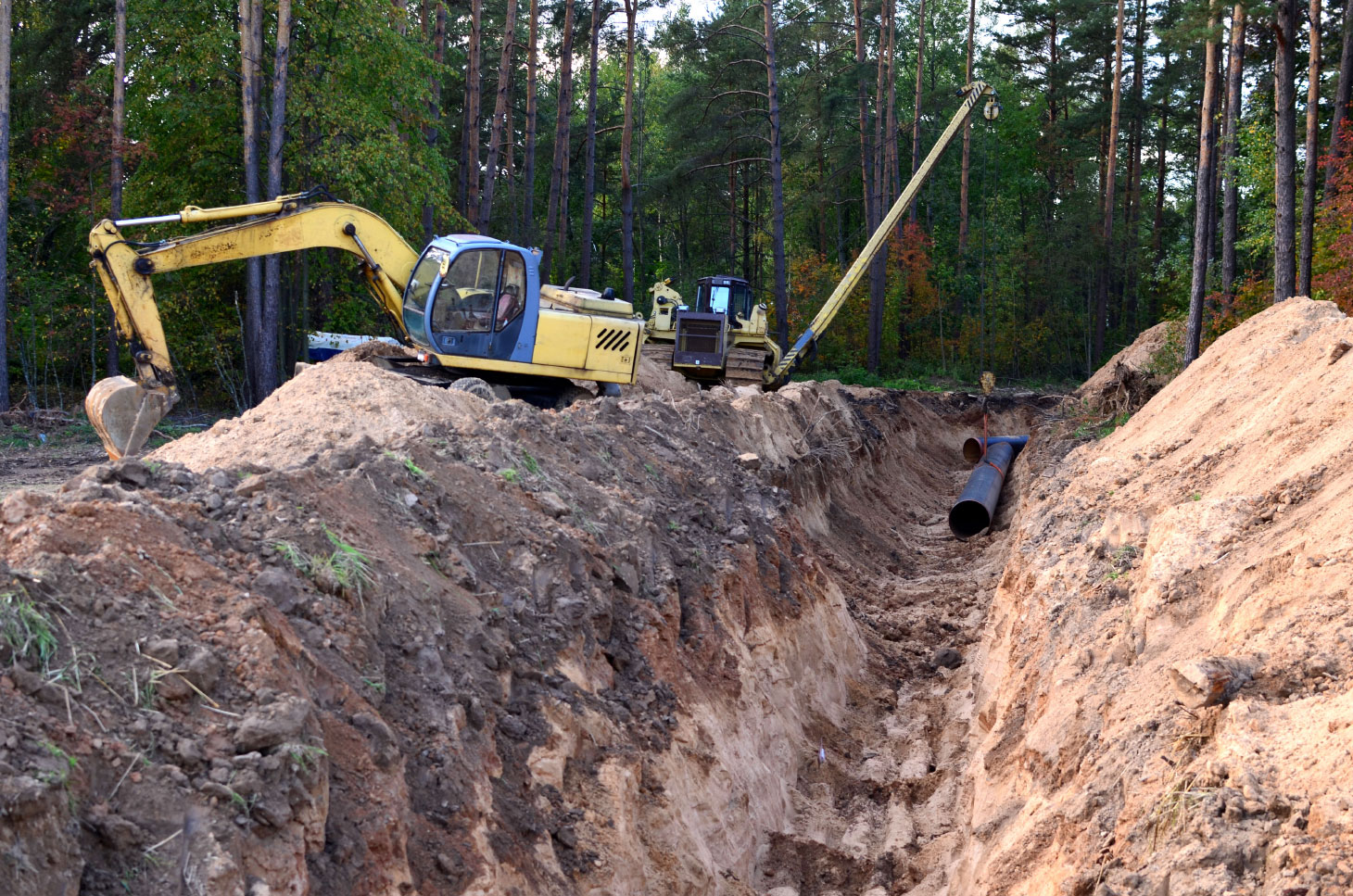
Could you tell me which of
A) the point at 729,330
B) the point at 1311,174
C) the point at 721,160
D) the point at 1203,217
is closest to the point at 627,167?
the point at 721,160

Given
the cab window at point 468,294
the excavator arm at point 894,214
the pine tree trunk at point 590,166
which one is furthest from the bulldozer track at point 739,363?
the cab window at point 468,294

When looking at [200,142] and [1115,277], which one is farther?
[1115,277]

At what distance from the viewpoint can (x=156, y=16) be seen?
2000cm

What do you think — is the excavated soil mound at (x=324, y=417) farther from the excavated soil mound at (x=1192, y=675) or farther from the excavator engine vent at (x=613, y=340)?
the excavated soil mound at (x=1192, y=675)

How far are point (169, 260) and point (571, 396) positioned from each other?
5120 mm

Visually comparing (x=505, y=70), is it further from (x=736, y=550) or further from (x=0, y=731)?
(x=0, y=731)

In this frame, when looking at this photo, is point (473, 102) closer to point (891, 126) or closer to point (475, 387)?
point (891, 126)

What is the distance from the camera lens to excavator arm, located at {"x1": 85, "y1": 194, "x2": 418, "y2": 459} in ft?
35.0

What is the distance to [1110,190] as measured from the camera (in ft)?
118

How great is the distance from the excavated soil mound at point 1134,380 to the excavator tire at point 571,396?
10.1m

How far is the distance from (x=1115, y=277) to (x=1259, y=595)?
125 ft

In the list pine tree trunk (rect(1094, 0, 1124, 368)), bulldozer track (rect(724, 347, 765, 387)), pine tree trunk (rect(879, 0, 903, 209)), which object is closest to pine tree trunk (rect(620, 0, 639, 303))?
bulldozer track (rect(724, 347, 765, 387))

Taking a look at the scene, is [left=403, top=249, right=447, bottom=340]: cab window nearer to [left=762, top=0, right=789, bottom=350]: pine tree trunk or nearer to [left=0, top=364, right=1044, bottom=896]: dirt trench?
[left=0, top=364, right=1044, bottom=896]: dirt trench

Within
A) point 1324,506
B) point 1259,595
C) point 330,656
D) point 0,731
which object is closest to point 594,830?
point 330,656
